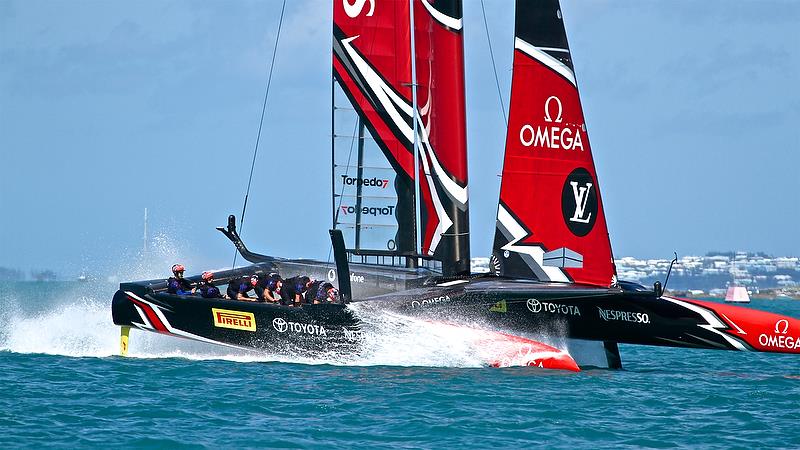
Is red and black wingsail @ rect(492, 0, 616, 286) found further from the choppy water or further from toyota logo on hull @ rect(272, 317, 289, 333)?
toyota logo on hull @ rect(272, 317, 289, 333)

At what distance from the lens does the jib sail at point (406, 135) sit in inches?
706

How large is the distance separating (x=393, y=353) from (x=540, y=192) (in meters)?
3.18

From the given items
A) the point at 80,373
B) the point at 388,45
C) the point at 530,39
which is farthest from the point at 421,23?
the point at 80,373

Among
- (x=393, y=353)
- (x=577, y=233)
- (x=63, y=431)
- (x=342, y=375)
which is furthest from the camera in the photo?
(x=577, y=233)

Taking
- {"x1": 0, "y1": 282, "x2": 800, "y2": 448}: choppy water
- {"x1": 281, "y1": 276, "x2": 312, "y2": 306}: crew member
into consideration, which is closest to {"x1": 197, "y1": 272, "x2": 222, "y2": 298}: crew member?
{"x1": 0, "y1": 282, "x2": 800, "y2": 448}: choppy water

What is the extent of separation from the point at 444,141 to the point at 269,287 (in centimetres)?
335

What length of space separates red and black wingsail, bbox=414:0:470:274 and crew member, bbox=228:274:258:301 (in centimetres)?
259

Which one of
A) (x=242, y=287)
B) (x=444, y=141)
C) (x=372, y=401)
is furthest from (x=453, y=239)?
(x=372, y=401)

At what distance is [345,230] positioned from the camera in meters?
18.1

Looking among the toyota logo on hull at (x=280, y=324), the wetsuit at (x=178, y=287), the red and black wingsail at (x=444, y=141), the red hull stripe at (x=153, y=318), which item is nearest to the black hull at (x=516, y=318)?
the toyota logo on hull at (x=280, y=324)

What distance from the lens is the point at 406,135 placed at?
18062 mm

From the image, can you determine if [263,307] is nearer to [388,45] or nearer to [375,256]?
[375,256]

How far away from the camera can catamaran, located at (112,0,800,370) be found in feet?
52.4

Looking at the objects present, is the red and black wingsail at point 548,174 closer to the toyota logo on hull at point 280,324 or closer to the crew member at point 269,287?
the crew member at point 269,287
